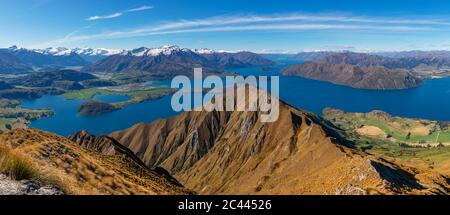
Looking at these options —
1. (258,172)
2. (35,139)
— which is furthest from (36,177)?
(258,172)

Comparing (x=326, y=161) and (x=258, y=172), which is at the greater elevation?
(x=326, y=161)

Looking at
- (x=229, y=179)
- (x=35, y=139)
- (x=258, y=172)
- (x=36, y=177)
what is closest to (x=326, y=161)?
(x=258, y=172)

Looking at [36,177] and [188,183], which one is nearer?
[36,177]
